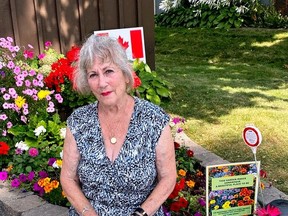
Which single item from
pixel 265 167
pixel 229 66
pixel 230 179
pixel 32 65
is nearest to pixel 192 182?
pixel 230 179

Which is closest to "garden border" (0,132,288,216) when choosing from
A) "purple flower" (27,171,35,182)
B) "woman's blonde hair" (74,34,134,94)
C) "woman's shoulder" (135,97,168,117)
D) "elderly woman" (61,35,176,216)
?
"purple flower" (27,171,35,182)

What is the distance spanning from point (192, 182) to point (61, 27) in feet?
8.58

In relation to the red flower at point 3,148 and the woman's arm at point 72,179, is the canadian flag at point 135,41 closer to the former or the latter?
the red flower at point 3,148

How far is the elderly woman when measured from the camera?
1935 mm

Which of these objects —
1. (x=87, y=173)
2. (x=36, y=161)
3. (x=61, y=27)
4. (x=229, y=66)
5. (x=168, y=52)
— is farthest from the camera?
(x=168, y=52)

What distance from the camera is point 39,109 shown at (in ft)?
11.8

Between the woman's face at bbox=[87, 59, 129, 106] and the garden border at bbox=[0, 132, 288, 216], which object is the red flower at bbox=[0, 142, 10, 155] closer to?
the garden border at bbox=[0, 132, 288, 216]

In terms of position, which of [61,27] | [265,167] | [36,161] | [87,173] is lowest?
[265,167]

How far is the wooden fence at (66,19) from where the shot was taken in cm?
438

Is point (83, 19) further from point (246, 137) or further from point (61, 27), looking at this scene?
point (246, 137)

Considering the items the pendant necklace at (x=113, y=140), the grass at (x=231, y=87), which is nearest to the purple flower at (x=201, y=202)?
the grass at (x=231, y=87)

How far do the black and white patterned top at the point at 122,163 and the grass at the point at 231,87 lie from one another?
5.31ft

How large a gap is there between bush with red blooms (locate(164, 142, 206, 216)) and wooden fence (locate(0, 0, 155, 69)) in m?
2.05

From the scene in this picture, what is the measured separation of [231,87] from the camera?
6.56 meters
